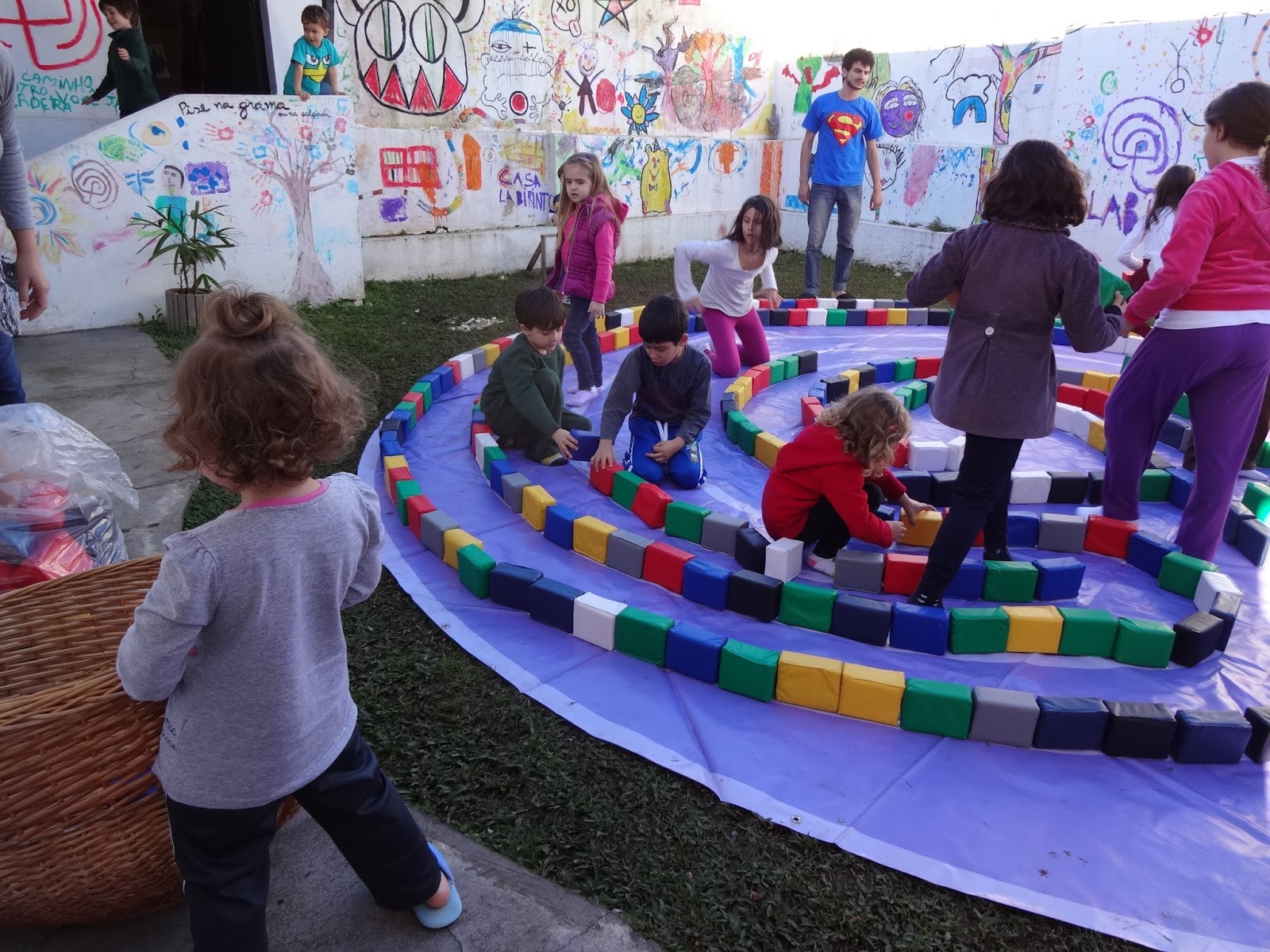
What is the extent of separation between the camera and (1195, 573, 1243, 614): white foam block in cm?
362

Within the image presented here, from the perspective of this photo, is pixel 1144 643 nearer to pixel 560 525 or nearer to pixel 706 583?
pixel 706 583

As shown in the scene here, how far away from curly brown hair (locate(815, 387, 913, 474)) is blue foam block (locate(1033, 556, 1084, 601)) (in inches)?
34.1

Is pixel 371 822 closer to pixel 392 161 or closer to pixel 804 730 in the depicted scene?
pixel 804 730

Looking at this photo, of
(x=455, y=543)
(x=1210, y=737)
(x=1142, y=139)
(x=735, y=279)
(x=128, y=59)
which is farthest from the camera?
(x=1142, y=139)

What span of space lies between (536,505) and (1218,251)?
10.4ft

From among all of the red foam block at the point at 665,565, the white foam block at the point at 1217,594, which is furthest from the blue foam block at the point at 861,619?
the white foam block at the point at 1217,594

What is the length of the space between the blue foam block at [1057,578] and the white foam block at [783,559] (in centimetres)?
103

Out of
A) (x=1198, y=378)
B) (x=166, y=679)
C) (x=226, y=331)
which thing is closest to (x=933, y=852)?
(x=166, y=679)

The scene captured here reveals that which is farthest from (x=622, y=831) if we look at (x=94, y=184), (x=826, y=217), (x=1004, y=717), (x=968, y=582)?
(x=826, y=217)

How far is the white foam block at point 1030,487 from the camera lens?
194 inches

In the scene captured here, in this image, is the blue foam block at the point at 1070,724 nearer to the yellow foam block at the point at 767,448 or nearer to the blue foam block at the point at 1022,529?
the blue foam block at the point at 1022,529

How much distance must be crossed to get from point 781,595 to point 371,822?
206 cm

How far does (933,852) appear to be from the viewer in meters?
2.54

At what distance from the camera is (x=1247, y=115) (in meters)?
3.55
